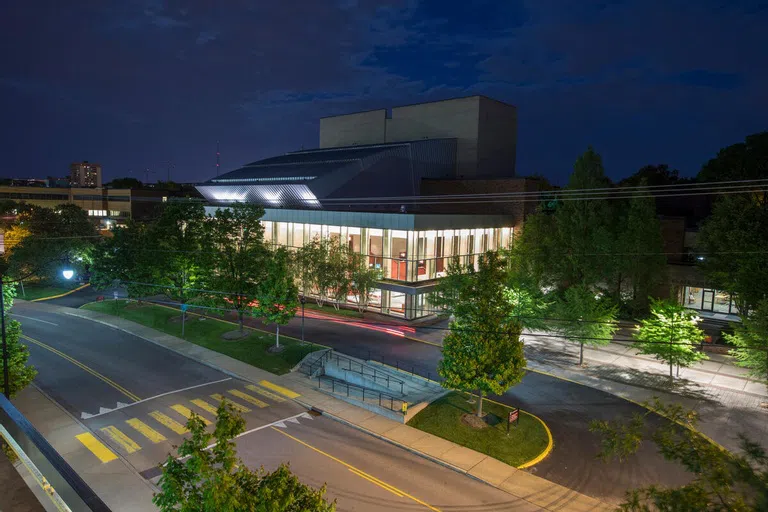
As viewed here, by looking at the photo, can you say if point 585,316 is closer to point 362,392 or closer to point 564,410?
point 564,410

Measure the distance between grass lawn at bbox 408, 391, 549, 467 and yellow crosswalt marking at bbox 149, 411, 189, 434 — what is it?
10301 mm

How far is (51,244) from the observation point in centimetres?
5503

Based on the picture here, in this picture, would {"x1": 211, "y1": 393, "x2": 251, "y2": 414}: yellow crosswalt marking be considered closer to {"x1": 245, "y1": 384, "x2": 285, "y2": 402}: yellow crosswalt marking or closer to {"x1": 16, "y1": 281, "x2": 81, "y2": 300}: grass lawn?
{"x1": 245, "y1": 384, "x2": 285, "y2": 402}: yellow crosswalt marking

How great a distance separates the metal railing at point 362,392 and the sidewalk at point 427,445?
2.42 feet

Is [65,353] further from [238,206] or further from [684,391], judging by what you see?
[684,391]

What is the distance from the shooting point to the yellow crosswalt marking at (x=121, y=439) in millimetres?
19922

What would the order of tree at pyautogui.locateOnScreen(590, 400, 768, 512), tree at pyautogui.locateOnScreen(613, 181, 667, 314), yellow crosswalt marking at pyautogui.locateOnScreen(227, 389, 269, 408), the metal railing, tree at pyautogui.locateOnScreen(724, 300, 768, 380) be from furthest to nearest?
tree at pyautogui.locateOnScreen(613, 181, 667, 314) → yellow crosswalt marking at pyautogui.locateOnScreen(227, 389, 269, 408) → the metal railing → tree at pyautogui.locateOnScreen(724, 300, 768, 380) → tree at pyautogui.locateOnScreen(590, 400, 768, 512)

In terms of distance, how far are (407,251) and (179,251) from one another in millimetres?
18688

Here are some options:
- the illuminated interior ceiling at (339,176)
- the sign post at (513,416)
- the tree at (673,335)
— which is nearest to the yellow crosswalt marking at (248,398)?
the sign post at (513,416)

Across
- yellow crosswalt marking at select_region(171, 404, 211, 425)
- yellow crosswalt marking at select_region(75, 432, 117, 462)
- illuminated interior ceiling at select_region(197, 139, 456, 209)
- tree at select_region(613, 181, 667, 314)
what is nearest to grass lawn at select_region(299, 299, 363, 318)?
illuminated interior ceiling at select_region(197, 139, 456, 209)

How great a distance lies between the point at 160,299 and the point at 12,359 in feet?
94.3

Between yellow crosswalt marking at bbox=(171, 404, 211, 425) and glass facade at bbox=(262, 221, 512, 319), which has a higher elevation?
glass facade at bbox=(262, 221, 512, 319)

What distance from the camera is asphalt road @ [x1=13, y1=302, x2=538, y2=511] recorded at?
17344mm

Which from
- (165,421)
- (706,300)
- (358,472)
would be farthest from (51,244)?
(706,300)
